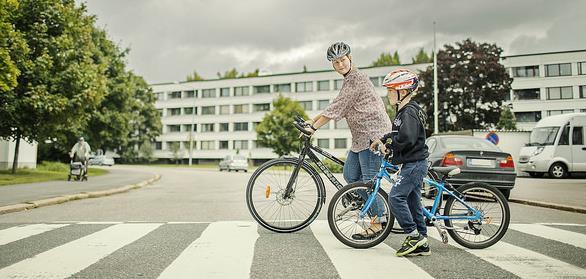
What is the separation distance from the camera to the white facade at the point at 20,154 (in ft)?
86.4

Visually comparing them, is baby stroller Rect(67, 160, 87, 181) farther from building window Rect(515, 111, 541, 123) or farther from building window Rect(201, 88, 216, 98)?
building window Rect(201, 88, 216, 98)

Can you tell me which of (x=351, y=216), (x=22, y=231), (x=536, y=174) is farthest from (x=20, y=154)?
(x=536, y=174)

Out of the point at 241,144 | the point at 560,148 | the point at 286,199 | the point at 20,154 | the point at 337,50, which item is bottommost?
the point at 286,199

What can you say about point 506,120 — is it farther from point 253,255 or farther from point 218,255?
point 218,255

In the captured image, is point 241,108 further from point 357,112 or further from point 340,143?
point 357,112

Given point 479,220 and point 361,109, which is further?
point 361,109

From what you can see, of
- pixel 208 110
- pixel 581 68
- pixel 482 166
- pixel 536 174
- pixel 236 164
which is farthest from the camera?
pixel 208 110

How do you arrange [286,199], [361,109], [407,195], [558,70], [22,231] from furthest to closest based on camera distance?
1. [558,70]
2. [22,231]
3. [286,199]
4. [361,109]
5. [407,195]

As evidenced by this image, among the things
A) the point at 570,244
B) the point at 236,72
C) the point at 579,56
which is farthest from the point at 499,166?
the point at 236,72

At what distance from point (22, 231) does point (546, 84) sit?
61.2 metres

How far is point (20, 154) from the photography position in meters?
27.8

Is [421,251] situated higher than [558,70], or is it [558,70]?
[558,70]

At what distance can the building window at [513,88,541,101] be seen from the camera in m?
57.5

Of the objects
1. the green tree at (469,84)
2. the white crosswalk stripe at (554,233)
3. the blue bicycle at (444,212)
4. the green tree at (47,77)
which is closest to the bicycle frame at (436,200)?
the blue bicycle at (444,212)
